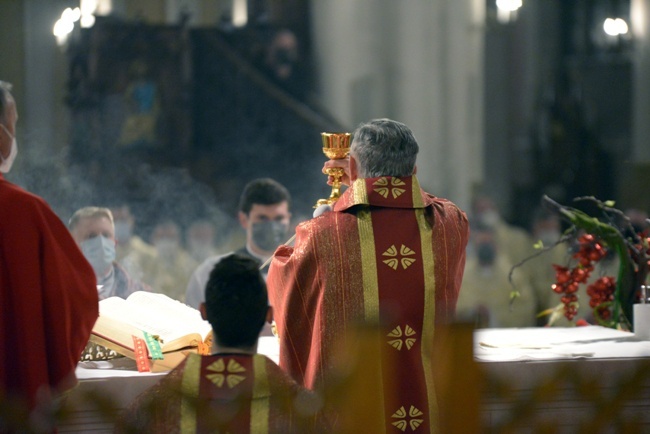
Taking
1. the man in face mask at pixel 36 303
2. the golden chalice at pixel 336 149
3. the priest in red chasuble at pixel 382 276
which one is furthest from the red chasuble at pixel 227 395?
the golden chalice at pixel 336 149

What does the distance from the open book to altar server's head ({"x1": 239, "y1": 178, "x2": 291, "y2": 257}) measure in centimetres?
235

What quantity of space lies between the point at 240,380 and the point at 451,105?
5.55 m

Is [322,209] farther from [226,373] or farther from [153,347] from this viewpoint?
[226,373]

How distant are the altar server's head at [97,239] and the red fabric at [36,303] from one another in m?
2.56

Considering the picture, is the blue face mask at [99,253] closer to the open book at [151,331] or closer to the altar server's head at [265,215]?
the altar server's head at [265,215]

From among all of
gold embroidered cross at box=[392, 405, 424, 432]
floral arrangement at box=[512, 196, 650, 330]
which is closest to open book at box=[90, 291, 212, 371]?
gold embroidered cross at box=[392, 405, 424, 432]

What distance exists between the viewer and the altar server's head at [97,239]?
4.91 metres

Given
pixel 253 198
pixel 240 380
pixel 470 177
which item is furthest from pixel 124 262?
pixel 240 380

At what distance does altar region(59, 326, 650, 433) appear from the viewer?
1.75m

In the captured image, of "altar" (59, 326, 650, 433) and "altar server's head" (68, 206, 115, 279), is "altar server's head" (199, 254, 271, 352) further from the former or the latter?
"altar server's head" (68, 206, 115, 279)

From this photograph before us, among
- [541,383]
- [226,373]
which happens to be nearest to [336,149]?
[226,373]

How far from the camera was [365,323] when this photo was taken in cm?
164

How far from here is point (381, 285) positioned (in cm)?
253

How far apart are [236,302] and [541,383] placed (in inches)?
Answer: 22.6
